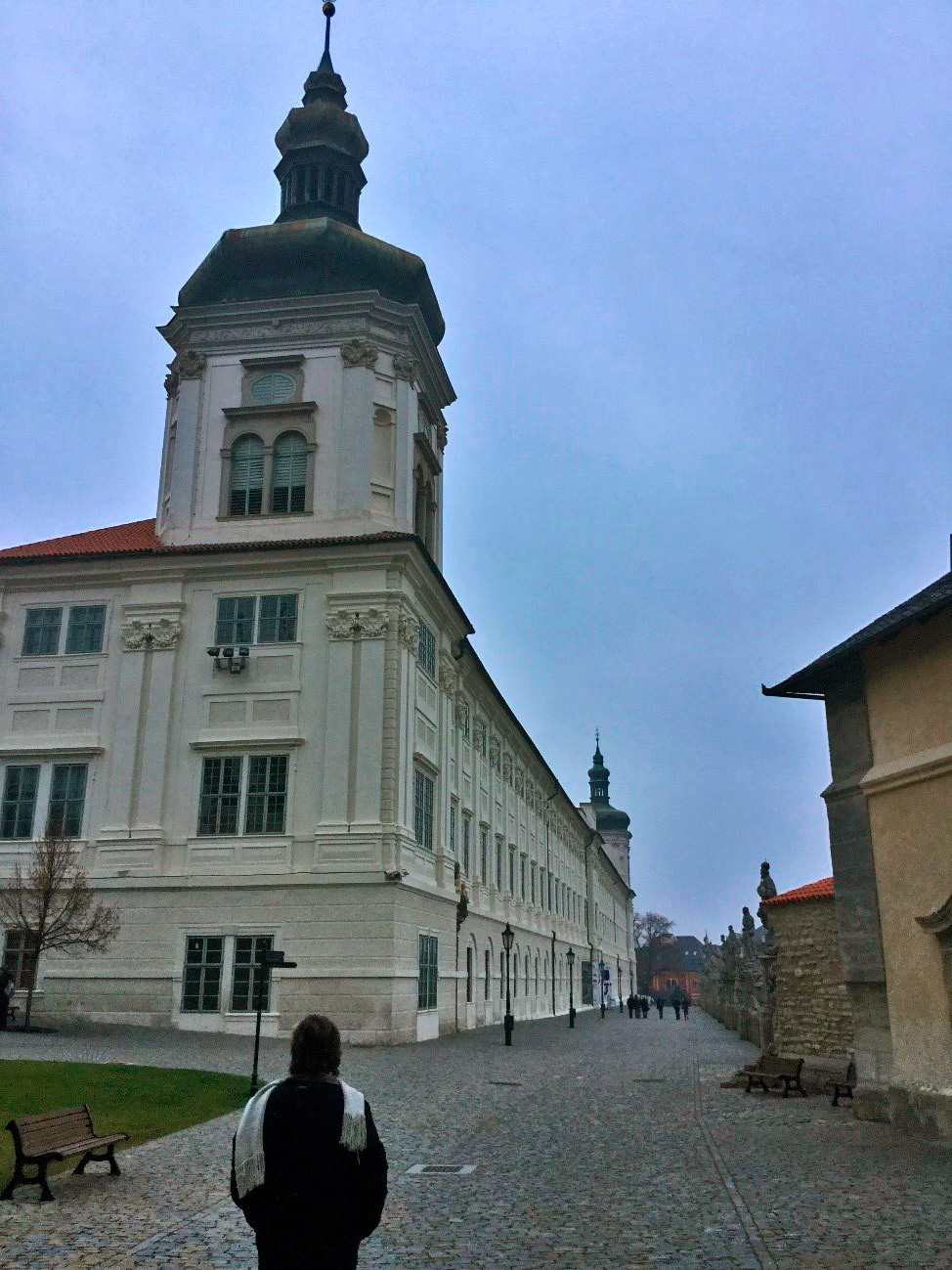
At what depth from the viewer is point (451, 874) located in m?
35.0

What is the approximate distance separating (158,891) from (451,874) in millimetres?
9651

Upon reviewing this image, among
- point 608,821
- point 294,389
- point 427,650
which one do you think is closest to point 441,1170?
point 427,650

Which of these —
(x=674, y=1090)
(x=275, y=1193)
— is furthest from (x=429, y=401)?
(x=275, y=1193)

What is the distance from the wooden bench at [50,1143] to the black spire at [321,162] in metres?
33.6


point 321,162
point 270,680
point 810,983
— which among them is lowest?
point 810,983

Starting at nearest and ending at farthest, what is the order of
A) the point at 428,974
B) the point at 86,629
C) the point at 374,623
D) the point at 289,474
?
the point at 374,623 < the point at 428,974 < the point at 86,629 < the point at 289,474

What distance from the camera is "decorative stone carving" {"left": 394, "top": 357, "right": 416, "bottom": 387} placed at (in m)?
34.4

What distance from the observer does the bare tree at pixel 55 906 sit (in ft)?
87.6

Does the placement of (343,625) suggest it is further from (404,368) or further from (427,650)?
(404,368)

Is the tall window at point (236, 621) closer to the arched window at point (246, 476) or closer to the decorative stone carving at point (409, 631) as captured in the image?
the arched window at point (246, 476)

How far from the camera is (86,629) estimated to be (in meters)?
32.0

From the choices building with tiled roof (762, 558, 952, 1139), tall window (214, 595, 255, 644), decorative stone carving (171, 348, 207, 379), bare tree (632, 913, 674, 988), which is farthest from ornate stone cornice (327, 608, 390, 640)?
bare tree (632, 913, 674, 988)

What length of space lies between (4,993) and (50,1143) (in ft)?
58.7

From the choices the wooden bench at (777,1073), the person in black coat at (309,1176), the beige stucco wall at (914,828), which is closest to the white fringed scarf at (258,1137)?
the person in black coat at (309,1176)
